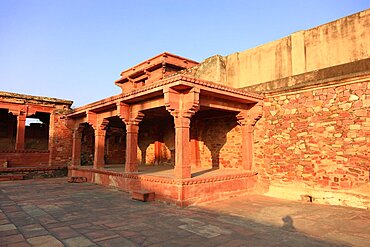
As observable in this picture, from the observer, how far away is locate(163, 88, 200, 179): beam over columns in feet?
20.7

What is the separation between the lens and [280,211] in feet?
19.0

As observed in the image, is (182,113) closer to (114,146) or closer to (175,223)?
(175,223)

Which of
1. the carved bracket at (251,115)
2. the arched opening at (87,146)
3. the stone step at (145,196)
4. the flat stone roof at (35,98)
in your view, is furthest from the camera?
the arched opening at (87,146)

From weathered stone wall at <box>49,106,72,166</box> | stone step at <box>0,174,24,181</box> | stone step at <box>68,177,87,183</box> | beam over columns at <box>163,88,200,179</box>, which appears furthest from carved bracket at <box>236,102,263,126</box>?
stone step at <box>0,174,24,181</box>

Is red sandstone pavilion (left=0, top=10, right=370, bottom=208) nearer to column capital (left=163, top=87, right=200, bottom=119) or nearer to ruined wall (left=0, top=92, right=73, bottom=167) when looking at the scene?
column capital (left=163, top=87, right=200, bottom=119)

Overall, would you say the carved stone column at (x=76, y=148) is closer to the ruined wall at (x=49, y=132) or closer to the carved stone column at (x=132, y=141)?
the ruined wall at (x=49, y=132)

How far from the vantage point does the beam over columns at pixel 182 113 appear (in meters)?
6.30

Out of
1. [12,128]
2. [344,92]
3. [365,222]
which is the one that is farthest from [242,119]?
[12,128]

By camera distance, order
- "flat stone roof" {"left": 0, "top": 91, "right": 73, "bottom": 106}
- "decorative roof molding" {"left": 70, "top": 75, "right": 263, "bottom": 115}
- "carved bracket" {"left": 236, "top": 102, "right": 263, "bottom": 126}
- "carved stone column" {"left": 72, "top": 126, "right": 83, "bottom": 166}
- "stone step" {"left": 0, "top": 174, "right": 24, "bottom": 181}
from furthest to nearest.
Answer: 1. "flat stone roof" {"left": 0, "top": 91, "right": 73, "bottom": 106}
2. "carved stone column" {"left": 72, "top": 126, "right": 83, "bottom": 166}
3. "stone step" {"left": 0, "top": 174, "right": 24, "bottom": 181}
4. "carved bracket" {"left": 236, "top": 102, "right": 263, "bottom": 126}
5. "decorative roof molding" {"left": 70, "top": 75, "right": 263, "bottom": 115}

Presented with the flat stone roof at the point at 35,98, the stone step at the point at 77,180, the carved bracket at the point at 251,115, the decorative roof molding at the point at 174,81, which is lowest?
the stone step at the point at 77,180

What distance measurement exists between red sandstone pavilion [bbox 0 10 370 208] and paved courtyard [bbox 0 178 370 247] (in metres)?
0.67

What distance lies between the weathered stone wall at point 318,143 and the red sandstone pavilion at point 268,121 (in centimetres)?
2

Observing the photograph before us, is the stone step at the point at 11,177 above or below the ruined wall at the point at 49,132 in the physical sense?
below

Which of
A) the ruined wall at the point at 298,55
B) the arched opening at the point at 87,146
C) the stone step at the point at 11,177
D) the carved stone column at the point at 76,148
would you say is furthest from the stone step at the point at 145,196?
the arched opening at the point at 87,146
